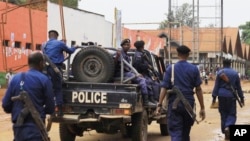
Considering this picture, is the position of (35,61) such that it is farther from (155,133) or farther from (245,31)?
(245,31)

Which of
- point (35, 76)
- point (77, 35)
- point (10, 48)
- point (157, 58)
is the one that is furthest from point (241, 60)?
point (35, 76)

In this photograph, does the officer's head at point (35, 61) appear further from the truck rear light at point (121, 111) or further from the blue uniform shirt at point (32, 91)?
the truck rear light at point (121, 111)

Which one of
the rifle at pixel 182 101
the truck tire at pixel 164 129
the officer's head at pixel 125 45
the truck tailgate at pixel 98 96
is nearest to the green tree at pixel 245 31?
the truck tire at pixel 164 129

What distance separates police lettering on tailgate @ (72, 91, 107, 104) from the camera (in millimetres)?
9469

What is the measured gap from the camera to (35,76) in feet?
18.9

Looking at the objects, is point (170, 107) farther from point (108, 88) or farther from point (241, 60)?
point (241, 60)

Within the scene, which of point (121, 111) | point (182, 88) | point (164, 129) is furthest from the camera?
point (164, 129)

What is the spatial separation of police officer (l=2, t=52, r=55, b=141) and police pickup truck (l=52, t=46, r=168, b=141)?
3.54 metres

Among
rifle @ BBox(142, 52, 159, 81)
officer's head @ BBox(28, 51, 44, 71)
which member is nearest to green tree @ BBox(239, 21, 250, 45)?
rifle @ BBox(142, 52, 159, 81)

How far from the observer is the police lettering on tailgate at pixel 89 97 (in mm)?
9469

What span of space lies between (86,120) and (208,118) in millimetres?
7780

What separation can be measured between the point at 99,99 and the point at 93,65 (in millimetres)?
782

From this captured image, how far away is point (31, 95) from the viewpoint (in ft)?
18.8

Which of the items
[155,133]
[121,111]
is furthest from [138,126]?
[155,133]
